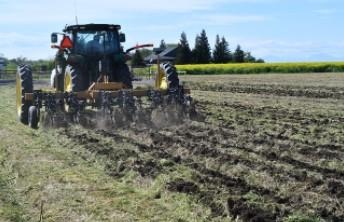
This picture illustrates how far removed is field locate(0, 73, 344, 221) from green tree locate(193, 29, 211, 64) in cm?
6190

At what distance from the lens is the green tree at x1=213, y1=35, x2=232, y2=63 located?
7681cm

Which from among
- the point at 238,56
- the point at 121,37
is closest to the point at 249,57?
the point at 238,56

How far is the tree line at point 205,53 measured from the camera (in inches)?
2891

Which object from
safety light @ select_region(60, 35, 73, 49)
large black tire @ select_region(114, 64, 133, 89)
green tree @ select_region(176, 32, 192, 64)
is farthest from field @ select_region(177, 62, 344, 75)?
safety light @ select_region(60, 35, 73, 49)

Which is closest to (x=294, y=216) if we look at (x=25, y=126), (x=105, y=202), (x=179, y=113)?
(x=105, y=202)

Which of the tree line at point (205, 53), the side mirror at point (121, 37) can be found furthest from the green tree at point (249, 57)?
the side mirror at point (121, 37)

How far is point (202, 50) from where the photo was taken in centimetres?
7538

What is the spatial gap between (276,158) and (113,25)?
672 centimetres

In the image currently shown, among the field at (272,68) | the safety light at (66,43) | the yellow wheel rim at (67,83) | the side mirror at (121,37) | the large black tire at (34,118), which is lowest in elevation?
the large black tire at (34,118)

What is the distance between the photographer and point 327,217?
559 centimetres

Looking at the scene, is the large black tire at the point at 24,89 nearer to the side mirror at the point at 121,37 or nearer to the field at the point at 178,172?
the field at the point at 178,172

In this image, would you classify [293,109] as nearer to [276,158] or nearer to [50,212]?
[276,158]

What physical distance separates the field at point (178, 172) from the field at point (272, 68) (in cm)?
4055

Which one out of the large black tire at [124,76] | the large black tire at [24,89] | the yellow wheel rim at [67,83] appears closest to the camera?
the large black tire at [24,89]
